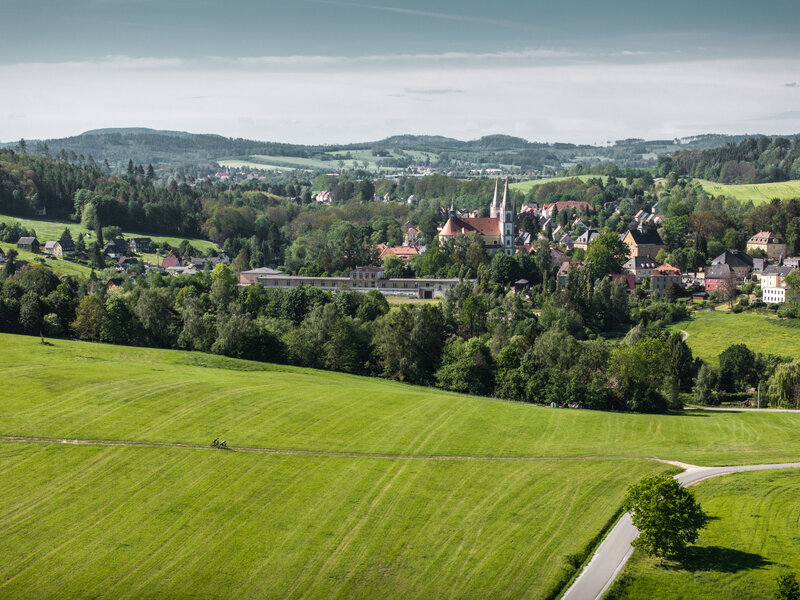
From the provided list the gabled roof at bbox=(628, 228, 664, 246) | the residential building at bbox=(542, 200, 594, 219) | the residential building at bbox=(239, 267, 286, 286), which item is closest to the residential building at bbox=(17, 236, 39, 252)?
the residential building at bbox=(239, 267, 286, 286)

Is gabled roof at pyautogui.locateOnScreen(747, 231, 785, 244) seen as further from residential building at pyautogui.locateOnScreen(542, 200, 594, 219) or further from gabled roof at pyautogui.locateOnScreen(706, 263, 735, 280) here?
residential building at pyautogui.locateOnScreen(542, 200, 594, 219)

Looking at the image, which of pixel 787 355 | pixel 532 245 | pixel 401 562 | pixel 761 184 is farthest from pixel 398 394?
pixel 761 184

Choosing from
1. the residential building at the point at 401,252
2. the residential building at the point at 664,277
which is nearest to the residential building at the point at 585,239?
the residential building at the point at 664,277

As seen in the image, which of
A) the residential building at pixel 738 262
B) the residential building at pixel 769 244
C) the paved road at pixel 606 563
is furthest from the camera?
the residential building at pixel 769 244

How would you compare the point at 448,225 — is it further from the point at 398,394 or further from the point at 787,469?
the point at 787,469

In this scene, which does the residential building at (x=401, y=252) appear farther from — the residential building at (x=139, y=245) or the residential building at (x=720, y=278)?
the residential building at (x=720, y=278)
